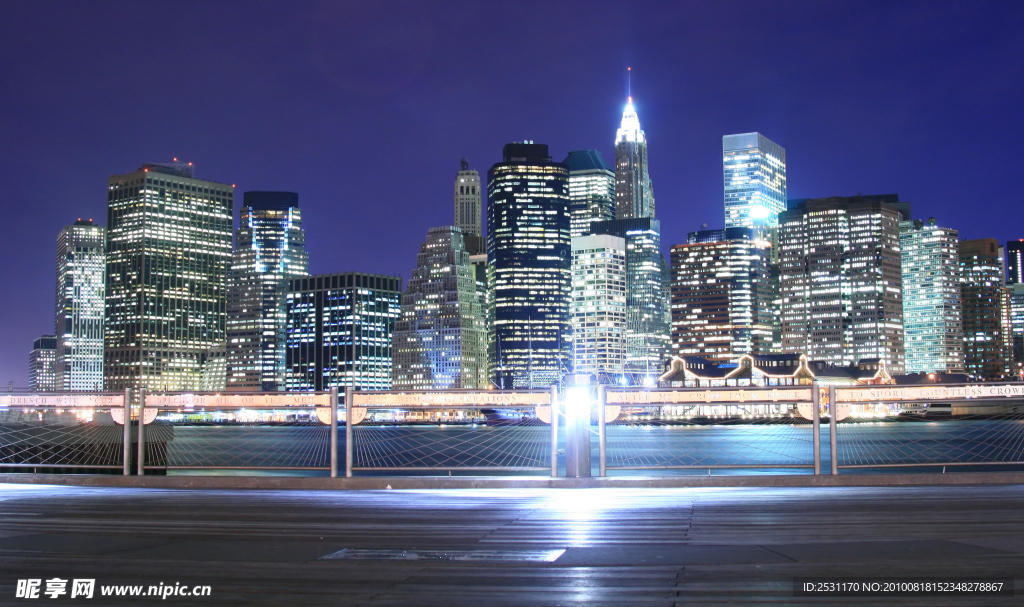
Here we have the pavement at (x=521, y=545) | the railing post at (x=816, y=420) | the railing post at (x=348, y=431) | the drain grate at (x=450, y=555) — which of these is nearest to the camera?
the pavement at (x=521, y=545)

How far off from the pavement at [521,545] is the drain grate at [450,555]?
0.03m

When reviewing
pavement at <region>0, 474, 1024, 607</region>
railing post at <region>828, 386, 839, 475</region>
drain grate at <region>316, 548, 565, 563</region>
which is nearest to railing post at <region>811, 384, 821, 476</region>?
railing post at <region>828, 386, 839, 475</region>

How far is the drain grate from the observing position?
8.87m

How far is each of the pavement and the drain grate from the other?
0.09 ft

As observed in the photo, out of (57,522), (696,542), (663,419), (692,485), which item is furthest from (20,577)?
(663,419)

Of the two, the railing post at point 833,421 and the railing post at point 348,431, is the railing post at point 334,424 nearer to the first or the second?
the railing post at point 348,431

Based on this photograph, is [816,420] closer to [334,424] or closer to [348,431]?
[348,431]

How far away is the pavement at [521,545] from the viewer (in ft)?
24.4

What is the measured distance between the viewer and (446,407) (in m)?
18.6

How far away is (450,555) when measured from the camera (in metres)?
9.09

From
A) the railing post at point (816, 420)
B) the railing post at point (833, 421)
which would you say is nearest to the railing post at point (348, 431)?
the railing post at point (816, 420)

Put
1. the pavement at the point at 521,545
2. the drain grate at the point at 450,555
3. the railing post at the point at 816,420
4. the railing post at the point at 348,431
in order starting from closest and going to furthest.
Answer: the pavement at the point at 521,545
the drain grate at the point at 450,555
the railing post at the point at 816,420
the railing post at the point at 348,431

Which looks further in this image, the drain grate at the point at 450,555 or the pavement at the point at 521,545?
the drain grate at the point at 450,555

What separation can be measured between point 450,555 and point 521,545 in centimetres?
89
